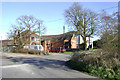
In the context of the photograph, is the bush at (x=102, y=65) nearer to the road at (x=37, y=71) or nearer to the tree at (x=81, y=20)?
the road at (x=37, y=71)

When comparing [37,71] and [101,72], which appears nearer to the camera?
[101,72]

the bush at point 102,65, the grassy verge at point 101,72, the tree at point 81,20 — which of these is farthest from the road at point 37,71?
the tree at point 81,20

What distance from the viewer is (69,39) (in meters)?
47.6

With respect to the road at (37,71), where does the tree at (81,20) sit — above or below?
above

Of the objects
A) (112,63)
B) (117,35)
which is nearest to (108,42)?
(117,35)

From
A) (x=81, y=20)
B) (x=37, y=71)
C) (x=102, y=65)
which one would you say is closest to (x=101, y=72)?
(x=102, y=65)

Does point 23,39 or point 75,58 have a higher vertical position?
point 23,39

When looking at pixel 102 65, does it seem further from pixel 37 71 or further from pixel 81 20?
pixel 81 20

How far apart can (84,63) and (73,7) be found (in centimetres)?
1902

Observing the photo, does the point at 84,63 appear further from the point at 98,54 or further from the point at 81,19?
the point at 81,19

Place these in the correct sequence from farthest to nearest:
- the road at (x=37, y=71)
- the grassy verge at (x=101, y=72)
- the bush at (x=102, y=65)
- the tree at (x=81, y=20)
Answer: the tree at (x=81, y=20) → the bush at (x=102, y=65) → the grassy verge at (x=101, y=72) → the road at (x=37, y=71)

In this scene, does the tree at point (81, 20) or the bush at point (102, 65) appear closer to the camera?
the bush at point (102, 65)

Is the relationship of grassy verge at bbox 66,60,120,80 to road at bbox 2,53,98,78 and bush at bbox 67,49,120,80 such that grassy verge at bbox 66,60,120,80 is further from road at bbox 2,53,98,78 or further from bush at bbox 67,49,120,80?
road at bbox 2,53,98,78

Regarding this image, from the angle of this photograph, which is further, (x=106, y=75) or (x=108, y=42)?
(x=108, y=42)
